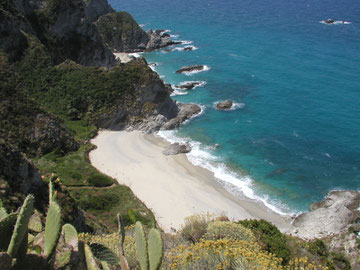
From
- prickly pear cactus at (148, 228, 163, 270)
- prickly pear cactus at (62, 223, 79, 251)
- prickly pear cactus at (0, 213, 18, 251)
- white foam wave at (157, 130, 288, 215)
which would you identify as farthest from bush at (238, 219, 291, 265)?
white foam wave at (157, 130, 288, 215)

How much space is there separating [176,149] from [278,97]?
28.6m

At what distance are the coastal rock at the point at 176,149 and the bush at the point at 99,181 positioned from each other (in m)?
11.5

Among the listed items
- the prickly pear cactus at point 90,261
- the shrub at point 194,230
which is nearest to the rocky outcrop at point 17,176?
the shrub at point 194,230

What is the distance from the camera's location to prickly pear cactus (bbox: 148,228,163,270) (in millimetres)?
6246

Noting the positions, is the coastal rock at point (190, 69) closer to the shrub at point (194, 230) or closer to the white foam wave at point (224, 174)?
the white foam wave at point (224, 174)

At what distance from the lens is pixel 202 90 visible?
219 feet

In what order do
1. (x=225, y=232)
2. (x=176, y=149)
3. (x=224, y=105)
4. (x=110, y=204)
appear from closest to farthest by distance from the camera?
(x=225, y=232) < (x=110, y=204) < (x=176, y=149) < (x=224, y=105)

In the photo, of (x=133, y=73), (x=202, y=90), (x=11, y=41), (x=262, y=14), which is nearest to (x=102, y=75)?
(x=133, y=73)

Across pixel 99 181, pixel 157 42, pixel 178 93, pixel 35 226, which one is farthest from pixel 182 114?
pixel 157 42

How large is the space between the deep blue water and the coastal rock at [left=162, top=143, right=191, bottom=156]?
197 centimetres

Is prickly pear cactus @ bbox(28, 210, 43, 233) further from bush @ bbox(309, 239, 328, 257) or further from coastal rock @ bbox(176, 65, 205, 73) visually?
coastal rock @ bbox(176, 65, 205, 73)

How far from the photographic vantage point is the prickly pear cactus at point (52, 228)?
517 cm

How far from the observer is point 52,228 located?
5.26 metres

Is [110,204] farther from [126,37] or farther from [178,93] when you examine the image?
[126,37]
